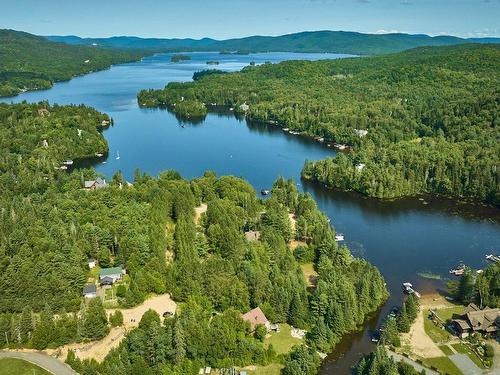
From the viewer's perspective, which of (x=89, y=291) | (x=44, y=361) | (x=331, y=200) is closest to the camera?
(x=44, y=361)

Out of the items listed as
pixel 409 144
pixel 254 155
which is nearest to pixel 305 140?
pixel 254 155

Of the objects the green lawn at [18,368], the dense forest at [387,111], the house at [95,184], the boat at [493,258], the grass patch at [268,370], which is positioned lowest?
the grass patch at [268,370]

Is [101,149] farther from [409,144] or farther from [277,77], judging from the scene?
[277,77]

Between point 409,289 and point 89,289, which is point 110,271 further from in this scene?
point 409,289

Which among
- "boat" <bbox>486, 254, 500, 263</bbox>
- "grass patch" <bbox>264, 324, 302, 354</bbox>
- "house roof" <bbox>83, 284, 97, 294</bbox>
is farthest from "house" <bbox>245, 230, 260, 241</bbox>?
"boat" <bbox>486, 254, 500, 263</bbox>

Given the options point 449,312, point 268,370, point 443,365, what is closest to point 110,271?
point 268,370

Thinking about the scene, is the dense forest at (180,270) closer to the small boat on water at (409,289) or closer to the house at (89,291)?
the house at (89,291)

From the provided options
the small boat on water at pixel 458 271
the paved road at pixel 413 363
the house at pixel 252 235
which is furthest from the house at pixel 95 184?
the paved road at pixel 413 363
